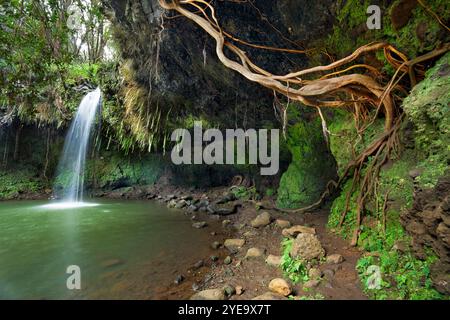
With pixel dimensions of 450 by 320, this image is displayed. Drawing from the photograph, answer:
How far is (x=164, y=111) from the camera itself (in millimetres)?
9008

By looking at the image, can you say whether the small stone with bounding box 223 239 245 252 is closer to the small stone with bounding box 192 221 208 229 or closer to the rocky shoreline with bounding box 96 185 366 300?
the rocky shoreline with bounding box 96 185 366 300

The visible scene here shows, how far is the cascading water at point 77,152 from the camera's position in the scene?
35.1 ft

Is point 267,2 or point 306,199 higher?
point 267,2

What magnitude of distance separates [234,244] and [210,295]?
1.88 metres

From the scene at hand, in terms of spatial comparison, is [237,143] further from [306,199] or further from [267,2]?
[267,2]

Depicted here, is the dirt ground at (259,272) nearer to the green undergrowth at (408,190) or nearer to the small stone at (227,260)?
the small stone at (227,260)

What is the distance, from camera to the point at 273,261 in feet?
13.2

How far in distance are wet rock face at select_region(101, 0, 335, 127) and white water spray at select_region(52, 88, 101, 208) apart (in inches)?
145

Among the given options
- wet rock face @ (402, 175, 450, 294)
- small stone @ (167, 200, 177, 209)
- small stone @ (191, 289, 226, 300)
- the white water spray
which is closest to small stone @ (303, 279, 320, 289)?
small stone @ (191, 289, 226, 300)

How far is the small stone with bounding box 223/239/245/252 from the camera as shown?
488 cm

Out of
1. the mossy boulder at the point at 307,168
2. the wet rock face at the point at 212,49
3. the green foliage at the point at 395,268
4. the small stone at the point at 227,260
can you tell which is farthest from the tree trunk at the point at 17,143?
the green foliage at the point at 395,268

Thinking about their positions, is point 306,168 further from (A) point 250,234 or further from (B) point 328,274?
(B) point 328,274

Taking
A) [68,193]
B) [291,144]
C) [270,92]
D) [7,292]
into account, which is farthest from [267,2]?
[68,193]

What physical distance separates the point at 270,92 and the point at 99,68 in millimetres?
7561
